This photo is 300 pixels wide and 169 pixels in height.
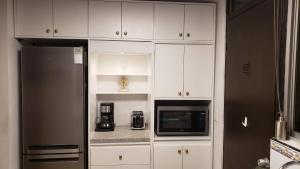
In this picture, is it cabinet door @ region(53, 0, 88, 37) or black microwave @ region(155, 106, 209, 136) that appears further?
black microwave @ region(155, 106, 209, 136)

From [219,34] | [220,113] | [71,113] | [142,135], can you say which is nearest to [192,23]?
[219,34]

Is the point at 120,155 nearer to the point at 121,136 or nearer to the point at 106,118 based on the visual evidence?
the point at 121,136

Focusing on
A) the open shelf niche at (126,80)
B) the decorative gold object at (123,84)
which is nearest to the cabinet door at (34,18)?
the open shelf niche at (126,80)

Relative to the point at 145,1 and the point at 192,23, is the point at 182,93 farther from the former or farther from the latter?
the point at 145,1

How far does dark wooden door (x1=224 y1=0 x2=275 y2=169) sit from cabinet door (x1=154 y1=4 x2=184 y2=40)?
54 cm

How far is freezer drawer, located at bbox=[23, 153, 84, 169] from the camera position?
2.40 metres

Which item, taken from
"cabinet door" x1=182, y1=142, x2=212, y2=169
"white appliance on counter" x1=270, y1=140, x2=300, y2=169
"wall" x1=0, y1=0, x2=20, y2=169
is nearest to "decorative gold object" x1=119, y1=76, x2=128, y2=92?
"cabinet door" x1=182, y1=142, x2=212, y2=169

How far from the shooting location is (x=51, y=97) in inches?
93.7

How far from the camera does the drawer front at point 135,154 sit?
8.11 ft

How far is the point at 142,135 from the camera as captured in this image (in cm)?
257

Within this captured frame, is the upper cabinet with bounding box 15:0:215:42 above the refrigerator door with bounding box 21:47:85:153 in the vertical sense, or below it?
above

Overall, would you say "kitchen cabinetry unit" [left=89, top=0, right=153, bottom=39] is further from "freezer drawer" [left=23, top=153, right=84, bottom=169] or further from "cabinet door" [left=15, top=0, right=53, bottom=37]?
"freezer drawer" [left=23, top=153, right=84, bottom=169]

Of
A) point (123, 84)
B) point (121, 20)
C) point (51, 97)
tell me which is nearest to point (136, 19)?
point (121, 20)

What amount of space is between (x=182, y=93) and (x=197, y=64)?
1.22ft
